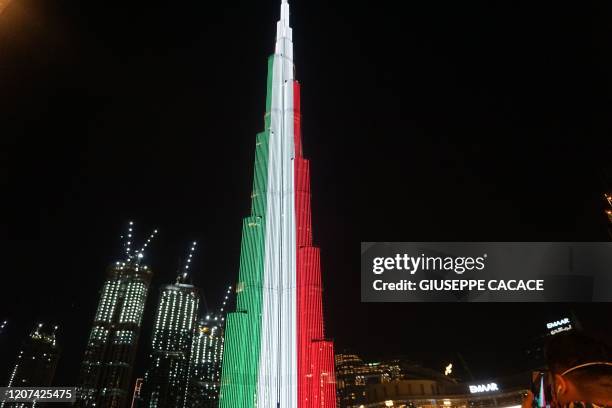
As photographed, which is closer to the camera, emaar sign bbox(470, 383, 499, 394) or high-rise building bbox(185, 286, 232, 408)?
emaar sign bbox(470, 383, 499, 394)

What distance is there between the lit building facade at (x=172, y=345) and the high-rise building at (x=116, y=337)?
5.49 metres

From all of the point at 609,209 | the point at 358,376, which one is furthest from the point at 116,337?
the point at 609,209

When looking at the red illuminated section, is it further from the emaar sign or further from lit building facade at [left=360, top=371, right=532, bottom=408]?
lit building facade at [left=360, top=371, right=532, bottom=408]

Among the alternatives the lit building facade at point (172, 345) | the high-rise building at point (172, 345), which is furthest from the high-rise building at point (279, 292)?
the lit building facade at point (172, 345)

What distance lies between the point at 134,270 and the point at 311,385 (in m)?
96.2

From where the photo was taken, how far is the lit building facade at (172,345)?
301ft

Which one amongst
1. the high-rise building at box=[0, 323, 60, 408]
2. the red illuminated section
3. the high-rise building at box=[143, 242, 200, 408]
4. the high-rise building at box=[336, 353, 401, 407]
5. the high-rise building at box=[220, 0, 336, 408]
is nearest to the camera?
the high-rise building at box=[220, 0, 336, 408]

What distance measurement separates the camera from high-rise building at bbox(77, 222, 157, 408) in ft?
276

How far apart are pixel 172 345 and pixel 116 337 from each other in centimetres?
1348

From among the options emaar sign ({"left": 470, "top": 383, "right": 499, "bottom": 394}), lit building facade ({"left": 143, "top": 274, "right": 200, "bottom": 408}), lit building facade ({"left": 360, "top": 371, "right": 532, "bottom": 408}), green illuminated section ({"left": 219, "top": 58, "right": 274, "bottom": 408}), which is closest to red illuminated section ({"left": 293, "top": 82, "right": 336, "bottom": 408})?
green illuminated section ({"left": 219, "top": 58, "right": 274, "bottom": 408})

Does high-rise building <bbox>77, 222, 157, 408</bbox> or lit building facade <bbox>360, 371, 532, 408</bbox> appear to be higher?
high-rise building <bbox>77, 222, 157, 408</bbox>

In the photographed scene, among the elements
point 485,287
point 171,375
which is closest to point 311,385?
point 485,287

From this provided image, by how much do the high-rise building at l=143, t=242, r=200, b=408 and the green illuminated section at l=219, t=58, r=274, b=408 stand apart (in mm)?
74078

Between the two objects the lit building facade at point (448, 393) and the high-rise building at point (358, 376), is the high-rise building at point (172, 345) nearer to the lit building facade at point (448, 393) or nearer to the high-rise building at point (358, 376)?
the high-rise building at point (358, 376)
